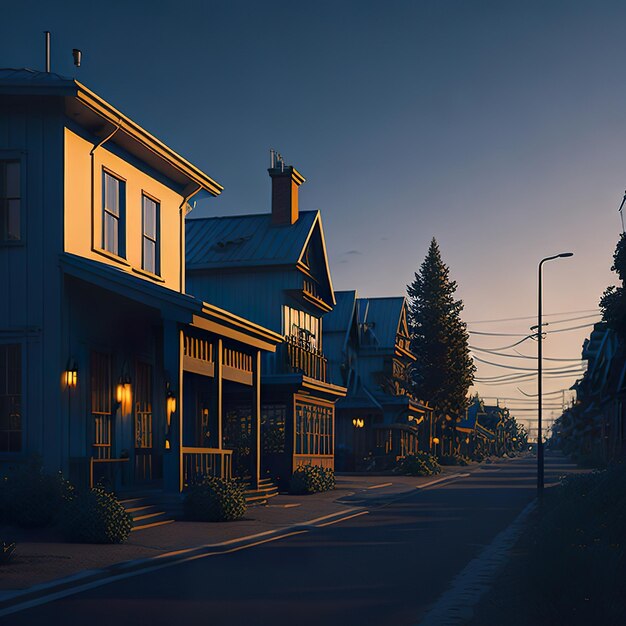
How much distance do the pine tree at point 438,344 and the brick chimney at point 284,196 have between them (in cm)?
3443

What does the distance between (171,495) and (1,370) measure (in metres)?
4.52

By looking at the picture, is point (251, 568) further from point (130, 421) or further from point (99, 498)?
point (130, 421)

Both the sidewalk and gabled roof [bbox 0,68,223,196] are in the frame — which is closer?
the sidewalk

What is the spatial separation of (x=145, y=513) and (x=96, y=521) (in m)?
3.79

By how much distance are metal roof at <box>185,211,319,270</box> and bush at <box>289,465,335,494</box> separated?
25.2ft

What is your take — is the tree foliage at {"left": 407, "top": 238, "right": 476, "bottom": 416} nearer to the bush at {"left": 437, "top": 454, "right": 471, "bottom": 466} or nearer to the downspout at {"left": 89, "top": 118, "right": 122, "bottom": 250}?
the bush at {"left": 437, "top": 454, "right": 471, "bottom": 466}

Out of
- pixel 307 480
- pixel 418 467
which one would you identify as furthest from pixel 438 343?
pixel 307 480

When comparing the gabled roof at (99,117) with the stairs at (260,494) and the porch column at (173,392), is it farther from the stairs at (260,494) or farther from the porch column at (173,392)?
the stairs at (260,494)

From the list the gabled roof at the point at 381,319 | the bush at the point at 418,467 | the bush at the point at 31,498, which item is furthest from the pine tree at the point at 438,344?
the bush at the point at 31,498

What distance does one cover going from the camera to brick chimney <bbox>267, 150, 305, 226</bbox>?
37.7 meters

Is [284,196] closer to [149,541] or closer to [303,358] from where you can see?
[303,358]

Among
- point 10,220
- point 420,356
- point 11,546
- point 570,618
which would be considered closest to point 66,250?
point 10,220

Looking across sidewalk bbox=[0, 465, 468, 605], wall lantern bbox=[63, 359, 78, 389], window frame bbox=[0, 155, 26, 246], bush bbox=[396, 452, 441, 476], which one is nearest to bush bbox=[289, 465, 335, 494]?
sidewalk bbox=[0, 465, 468, 605]

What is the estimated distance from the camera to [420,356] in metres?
71.1
